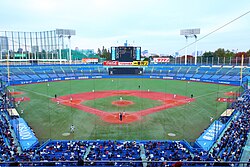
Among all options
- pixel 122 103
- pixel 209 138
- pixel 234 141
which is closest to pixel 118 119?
pixel 122 103

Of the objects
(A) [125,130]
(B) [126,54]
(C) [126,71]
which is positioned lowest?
(A) [125,130]

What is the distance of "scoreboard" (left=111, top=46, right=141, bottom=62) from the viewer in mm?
58219

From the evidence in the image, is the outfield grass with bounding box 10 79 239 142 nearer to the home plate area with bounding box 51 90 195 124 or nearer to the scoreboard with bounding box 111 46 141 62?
the home plate area with bounding box 51 90 195 124

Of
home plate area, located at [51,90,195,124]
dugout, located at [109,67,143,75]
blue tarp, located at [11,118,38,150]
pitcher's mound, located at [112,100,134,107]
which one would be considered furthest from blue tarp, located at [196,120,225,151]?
dugout, located at [109,67,143,75]

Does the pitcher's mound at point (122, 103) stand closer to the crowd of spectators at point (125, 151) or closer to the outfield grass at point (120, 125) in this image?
the outfield grass at point (120, 125)

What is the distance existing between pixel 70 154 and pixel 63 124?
894cm

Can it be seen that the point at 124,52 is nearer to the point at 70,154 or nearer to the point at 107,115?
the point at 107,115

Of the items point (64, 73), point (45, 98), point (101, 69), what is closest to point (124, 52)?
point (101, 69)

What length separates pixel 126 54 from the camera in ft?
192

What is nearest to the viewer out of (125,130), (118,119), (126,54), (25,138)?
(25,138)

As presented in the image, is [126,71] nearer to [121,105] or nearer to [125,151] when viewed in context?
[121,105]

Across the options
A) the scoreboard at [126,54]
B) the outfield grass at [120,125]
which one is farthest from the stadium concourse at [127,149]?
the scoreboard at [126,54]

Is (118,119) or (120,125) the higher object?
(118,119)

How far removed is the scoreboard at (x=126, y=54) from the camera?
58.2 metres
